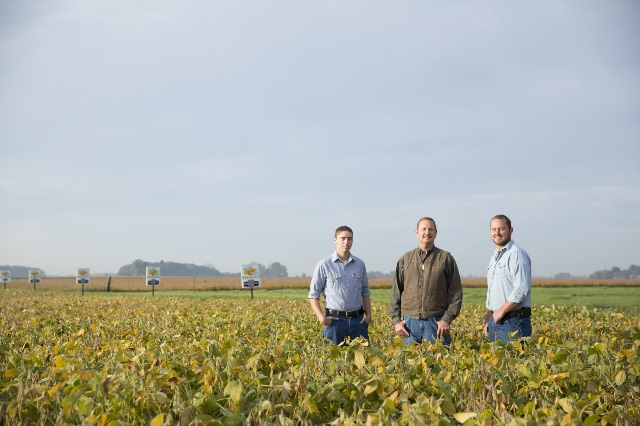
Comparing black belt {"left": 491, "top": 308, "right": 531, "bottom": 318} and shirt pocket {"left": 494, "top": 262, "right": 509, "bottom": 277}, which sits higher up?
shirt pocket {"left": 494, "top": 262, "right": 509, "bottom": 277}

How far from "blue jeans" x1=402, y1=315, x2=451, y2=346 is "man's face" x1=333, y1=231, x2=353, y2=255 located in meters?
1.18

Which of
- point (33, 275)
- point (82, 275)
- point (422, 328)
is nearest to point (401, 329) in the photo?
point (422, 328)

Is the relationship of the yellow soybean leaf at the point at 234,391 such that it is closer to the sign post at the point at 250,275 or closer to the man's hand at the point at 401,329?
the man's hand at the point at 401,329

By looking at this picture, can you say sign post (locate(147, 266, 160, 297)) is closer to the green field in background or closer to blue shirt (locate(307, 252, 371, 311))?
the green field in background

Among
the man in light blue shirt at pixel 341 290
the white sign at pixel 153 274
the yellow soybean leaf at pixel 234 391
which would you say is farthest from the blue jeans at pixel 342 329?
the white sign at pixel 153 274

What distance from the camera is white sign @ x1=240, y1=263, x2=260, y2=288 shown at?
2866 cm

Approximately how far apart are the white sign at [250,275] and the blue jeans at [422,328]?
75.2 ft

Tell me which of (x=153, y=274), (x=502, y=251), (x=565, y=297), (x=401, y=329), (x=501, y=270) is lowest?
(x=565, y=297)

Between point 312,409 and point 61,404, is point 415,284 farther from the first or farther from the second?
point 61,404

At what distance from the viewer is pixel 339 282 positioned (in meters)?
6.66

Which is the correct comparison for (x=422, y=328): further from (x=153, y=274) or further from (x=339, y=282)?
(x=153, y=274)

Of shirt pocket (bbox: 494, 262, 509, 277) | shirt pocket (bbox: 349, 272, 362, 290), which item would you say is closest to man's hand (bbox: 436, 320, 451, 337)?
shirt pocket (bbox: 494, 262, 509, 277)

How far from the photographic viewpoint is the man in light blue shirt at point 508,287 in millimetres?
5754

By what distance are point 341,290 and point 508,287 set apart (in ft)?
6.87
